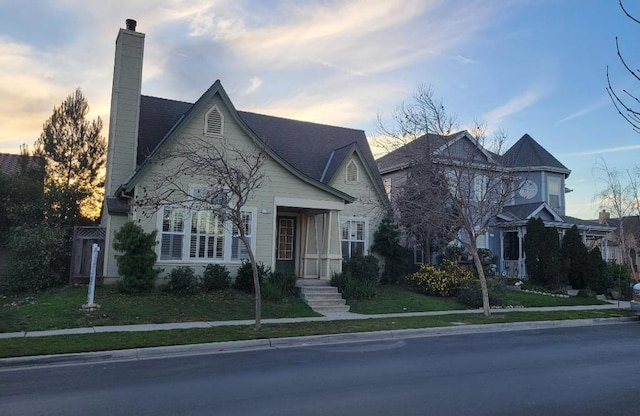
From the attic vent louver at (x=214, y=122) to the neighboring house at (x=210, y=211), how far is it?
0.04 metres

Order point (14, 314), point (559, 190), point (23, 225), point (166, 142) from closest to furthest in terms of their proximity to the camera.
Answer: point (14, 314)
point (166, 142)
point (23, 225)
point (559, 190)

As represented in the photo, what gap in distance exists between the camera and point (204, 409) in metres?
5.93

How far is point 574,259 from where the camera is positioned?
23984 millimetres

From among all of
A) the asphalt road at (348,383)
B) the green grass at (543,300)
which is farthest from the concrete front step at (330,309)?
the green grass at (543,300)

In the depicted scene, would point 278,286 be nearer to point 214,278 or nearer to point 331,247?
point 214,278

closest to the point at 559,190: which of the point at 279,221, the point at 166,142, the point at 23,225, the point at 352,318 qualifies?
the point at 279,221

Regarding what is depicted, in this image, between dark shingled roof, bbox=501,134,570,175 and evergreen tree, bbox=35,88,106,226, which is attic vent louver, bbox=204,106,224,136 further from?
dark shingled roof, bbox=501,134,570,175

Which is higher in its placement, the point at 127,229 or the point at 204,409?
the point at 127,229

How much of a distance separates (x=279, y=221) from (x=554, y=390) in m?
14.7

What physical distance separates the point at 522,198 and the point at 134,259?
2274 cm

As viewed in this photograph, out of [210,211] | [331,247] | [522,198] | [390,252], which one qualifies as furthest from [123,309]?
[522,198]

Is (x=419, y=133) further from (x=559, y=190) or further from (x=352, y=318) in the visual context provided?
(x=559, y=190)

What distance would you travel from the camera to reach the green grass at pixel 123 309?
12398 millimetres

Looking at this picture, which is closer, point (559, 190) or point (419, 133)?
point (419, 133)
